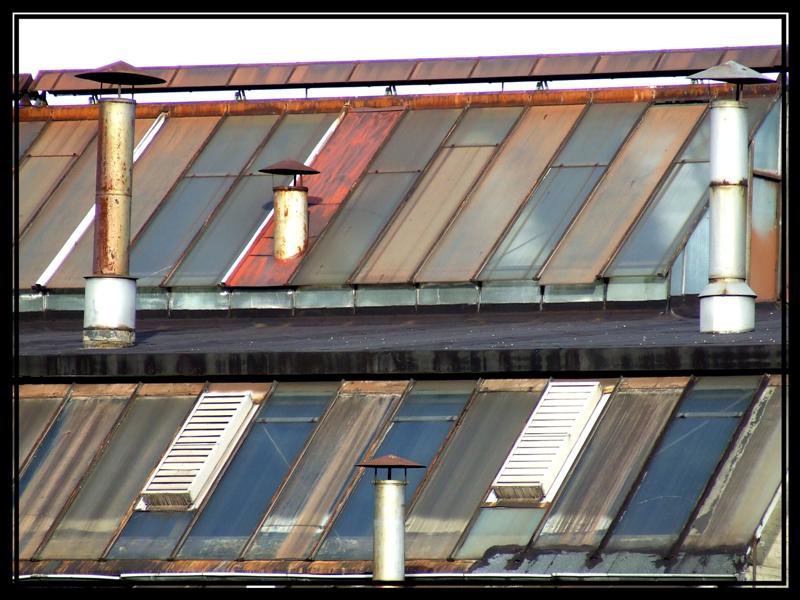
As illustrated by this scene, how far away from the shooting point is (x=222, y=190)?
4156 centimetres

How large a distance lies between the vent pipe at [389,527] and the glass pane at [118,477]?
4.08 meters

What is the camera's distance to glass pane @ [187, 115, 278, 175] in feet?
139

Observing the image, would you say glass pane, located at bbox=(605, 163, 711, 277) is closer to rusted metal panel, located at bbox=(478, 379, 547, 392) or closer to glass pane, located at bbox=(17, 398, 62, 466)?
rusted metal panel, located at bbox=(478, 379, 547, 392)

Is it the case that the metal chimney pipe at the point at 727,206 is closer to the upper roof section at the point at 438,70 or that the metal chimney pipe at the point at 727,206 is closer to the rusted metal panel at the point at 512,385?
the rusted metal panel at the point at 512,385

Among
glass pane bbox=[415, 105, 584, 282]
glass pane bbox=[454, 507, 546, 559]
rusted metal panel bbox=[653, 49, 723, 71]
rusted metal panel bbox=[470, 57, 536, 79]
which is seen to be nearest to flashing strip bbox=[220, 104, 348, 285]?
rusted metal panel bbox=[470, 57, 536, 79]

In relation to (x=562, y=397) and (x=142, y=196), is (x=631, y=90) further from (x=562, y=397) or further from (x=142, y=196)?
(x=562, y=397)

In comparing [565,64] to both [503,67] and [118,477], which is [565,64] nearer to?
[503,67]

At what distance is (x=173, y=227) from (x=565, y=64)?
8774 millimetres

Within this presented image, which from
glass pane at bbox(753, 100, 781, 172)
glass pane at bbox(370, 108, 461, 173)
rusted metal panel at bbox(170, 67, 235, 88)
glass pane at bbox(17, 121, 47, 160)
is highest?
rusted metal panel at bbox(170, 67, 235, 88)

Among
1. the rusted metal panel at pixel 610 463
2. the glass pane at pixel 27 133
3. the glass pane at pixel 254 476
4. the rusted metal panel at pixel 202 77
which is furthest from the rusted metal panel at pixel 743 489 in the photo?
the glass pane at pixel 27 133

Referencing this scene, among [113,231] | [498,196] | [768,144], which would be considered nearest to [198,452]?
[113,231]

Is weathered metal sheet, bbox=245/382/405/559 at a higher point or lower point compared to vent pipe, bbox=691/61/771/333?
lower
